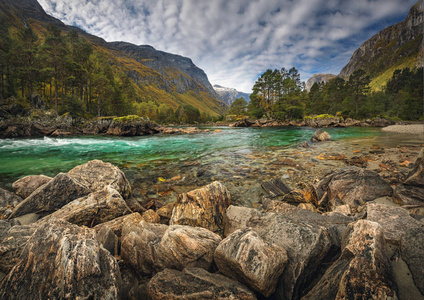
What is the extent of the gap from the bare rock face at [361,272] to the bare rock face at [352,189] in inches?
128

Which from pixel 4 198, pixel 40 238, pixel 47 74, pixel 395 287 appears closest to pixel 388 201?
pixel 395 287

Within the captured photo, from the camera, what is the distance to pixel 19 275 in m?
2.00

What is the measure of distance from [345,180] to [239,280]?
5.39 m

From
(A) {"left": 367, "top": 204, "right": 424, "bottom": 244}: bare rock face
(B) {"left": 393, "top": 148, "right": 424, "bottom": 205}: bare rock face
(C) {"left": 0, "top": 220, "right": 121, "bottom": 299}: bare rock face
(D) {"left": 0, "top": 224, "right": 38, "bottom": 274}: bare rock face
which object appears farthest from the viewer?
(B) {"left": 393, "top": 148, "right": 424, "bottom": 205}: bare rock face

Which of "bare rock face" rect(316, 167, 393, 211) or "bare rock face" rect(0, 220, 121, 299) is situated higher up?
"bare rock face" rect(0, 220, 121, 299)

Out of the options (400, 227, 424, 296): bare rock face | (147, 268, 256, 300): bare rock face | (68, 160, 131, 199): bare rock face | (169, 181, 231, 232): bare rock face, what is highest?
(400, 227, 424, 296): bare rock face

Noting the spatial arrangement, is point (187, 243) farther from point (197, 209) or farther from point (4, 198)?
point (4, 198)

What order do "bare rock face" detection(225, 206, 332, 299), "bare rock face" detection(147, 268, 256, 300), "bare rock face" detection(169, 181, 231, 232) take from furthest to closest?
1. "bare rock face" detection(169, 181, 231, 232)
2. "bare rock face" detection(225, 206, 332, 299)
3. "bare rock face" detection(147, 268, 256, 300)

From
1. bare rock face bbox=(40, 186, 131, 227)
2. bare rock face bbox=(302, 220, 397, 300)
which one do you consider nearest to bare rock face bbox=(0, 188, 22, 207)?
bare rock face bbox=(40, 186, 131, 227)

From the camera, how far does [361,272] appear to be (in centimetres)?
185

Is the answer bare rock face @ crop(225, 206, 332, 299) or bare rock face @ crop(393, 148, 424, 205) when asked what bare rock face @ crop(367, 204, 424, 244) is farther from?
bare rock face @ crop(393, 148, 424, 205)

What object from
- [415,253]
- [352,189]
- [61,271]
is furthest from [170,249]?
[352,189]

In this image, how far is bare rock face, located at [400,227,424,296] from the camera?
5.78ft

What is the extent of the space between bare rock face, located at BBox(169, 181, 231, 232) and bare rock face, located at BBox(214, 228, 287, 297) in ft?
6.03
